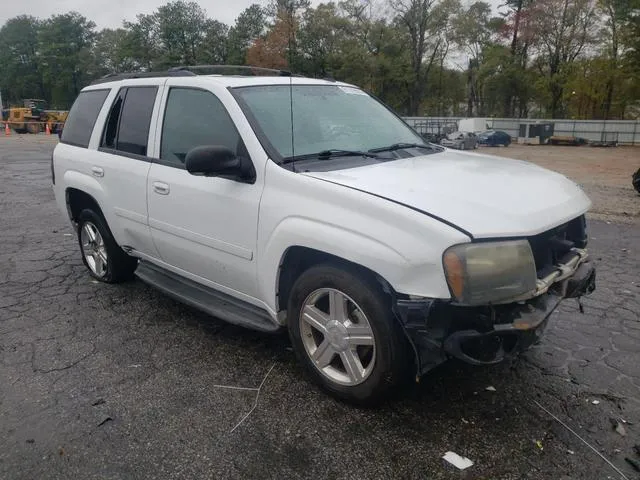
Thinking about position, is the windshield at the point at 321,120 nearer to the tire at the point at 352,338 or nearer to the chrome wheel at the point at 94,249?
the tire at the point at 352,338

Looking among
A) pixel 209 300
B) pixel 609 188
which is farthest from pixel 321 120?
pixel 609 188

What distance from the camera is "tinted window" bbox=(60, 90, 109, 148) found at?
4.79 m

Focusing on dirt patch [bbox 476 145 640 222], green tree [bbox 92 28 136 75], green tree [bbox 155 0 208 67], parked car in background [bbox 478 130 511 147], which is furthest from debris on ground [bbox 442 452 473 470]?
green tree [bbox 92 28 136 75]

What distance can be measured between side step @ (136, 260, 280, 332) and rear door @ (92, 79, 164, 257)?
19 centimetres

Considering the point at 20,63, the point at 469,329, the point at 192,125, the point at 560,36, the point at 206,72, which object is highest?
the point at 20,63

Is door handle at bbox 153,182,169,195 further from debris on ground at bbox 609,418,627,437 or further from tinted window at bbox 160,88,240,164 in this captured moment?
debris on ground at bbox 609,418,627,437

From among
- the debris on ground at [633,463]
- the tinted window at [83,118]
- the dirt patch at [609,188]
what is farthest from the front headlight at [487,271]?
the dirt patch at [609,188]

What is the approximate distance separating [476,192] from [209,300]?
1.95 meters

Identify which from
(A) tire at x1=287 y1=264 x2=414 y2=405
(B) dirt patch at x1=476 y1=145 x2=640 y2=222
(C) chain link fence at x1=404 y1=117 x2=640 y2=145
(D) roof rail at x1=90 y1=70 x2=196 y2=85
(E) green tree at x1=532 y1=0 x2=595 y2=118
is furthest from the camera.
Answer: (E) green tree at x1=532 y1=0 x2=595 y2=118

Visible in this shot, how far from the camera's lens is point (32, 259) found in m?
5.97

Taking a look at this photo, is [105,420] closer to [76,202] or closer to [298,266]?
[298,266]

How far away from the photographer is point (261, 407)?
3014 millimetres

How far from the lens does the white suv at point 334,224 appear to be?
2.49m

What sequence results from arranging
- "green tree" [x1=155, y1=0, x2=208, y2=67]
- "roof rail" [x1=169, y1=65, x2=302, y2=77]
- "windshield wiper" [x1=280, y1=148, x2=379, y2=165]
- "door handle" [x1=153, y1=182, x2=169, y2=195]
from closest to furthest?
"windshield wiper" [x1=280, y1=148, x2=379, y2=165] → "door handle" [x1=153, y1=182, x2=169, y2=195] → "roof rail" [x1=169, y1=65, x2=302, y2=77] → "green tree" [x1=155, y1=0, x2=208, y2=67]
